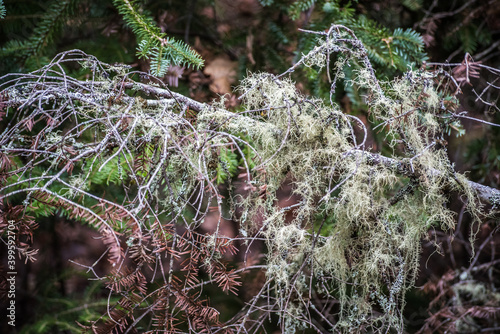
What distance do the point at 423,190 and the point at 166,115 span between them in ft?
2.18

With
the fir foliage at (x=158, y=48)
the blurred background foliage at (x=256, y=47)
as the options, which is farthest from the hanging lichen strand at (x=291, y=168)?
the blurred background foliage at (x=256, y=47)

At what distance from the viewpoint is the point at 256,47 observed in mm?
1654

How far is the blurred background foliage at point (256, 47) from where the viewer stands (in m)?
1.43

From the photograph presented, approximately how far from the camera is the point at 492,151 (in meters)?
1.75

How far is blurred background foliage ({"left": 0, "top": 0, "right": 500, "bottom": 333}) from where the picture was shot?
143 centimetres

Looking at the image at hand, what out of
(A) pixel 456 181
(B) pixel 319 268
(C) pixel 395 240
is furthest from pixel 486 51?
(B) pixel 319 268

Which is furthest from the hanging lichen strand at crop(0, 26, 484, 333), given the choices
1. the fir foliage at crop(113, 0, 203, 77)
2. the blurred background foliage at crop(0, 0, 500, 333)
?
the blurred background foliage at crop(0, 0, 500, 333)

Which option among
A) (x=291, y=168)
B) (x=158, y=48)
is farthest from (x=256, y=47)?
(x=291, y=168)

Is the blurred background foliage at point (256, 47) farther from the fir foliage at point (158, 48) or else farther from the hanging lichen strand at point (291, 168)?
the hanging lichen strand at point (291, 168)

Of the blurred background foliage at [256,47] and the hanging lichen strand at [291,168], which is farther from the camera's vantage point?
the blurred background foliage at [256,47]

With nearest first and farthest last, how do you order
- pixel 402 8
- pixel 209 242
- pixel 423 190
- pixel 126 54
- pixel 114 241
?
pixel 114 241 → pixel 209 242 → pixel 423 190 → pixel 126 54 → pixel 402 8

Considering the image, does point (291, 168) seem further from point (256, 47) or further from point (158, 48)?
point (256, 47)

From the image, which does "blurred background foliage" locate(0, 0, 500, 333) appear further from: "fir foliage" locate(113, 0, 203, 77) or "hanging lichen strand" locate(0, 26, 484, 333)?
"hanging lichen strand" locate(0, 26, 484, 333)

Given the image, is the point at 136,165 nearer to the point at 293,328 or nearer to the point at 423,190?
the point at 293,328
